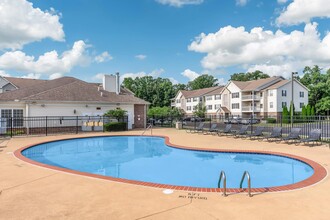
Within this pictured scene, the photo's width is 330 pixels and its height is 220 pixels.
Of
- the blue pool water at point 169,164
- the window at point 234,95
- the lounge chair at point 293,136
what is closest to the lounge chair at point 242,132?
the lounge chair at point 293,136

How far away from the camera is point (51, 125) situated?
22000 millimetres

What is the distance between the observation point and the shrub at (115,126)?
22.9 metres

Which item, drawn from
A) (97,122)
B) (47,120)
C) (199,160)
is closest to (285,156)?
(199,160)

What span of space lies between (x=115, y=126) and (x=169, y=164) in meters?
13.1

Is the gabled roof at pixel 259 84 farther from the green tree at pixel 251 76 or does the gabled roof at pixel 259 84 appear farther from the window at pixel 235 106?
the green tree at pixel 251 76

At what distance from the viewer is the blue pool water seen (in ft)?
28.8

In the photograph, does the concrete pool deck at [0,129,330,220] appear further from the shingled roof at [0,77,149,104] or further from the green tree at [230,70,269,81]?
the green tree at [230,70,269,81]

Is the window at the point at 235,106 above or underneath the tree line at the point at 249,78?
underneath

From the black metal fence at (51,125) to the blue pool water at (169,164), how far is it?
5593 mm

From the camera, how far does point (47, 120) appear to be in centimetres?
2161

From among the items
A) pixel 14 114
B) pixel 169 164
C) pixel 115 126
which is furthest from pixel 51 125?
pixel 169 164

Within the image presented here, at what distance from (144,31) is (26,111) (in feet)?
41.9

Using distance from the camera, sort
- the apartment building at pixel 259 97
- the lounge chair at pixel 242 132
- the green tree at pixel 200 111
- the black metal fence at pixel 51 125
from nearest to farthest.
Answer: the lounge chair at pixel 242 132 < the black metal fence at pixel 51 125 < the apartment building at pixel 259 97 < the green tree at pixel 200 111

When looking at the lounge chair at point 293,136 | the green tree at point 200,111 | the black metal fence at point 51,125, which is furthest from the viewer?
the green tree at point 200,111
